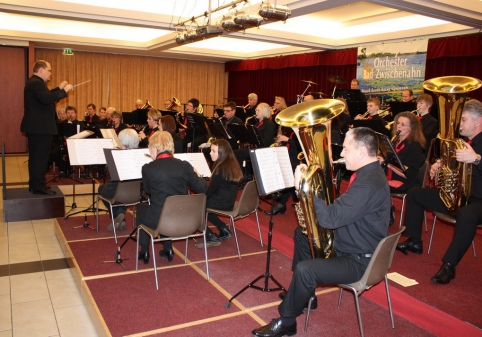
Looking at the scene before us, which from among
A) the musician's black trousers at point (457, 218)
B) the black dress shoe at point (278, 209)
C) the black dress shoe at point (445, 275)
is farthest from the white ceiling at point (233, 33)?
the black dress shoe at point (445, 275)

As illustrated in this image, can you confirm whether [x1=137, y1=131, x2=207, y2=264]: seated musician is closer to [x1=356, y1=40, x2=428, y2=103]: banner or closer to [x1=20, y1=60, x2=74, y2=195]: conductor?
[x1=20, y1=60, x2=74, y2=195]: conductor

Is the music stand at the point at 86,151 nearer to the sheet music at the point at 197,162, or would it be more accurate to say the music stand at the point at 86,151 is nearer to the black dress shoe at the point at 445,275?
the sheet music at the point at 197,162

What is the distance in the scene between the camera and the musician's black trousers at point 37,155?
19.3 ft

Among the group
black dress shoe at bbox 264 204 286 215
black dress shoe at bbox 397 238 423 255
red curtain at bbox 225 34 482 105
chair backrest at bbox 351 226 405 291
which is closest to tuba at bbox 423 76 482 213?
black dress shoe at bbox 397 238 423 255

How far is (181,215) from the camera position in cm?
365

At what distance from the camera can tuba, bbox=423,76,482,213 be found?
3.56m

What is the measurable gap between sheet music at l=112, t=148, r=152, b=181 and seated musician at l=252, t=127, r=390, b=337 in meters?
2.13

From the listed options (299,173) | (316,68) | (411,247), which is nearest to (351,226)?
(299,173)

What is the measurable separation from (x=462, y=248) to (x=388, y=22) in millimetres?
7467

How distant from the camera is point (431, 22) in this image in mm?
8844

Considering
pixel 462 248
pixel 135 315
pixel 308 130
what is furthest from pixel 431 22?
pixel 135 315

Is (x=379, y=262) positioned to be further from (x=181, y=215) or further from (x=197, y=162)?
(x=197, y=162)

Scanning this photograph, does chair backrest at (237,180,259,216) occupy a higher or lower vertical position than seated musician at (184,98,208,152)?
lower

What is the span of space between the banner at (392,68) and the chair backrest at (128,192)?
6639mm
